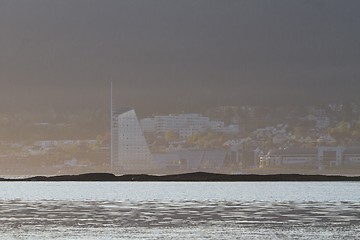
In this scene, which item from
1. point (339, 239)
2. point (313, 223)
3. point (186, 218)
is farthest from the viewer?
point (186, 218)

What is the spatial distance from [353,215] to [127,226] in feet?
76.4

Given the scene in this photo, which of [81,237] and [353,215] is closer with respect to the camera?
[81,237]

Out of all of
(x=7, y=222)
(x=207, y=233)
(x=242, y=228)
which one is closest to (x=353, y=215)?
(x=242, y=228)

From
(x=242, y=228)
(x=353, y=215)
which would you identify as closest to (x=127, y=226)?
(x=242, y=228)

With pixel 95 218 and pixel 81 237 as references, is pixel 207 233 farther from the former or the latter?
pixel 95 218

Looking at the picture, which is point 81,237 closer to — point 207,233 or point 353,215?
point 207,233

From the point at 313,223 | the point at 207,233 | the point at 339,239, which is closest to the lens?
the point at 339,239

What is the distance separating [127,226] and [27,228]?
705cm

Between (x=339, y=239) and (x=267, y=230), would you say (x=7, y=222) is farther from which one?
(x=339, y=239)

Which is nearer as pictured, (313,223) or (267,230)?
(267,230)

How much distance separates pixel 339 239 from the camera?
5119cm

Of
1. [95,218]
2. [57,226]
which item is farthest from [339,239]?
[95,218]

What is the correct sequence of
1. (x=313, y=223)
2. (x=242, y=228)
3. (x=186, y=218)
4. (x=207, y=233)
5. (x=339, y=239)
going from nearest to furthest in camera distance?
(x=339, y=239), (x=207, y=233), (x=242, y=228), (x=313, y=223), (x=186, y=218)

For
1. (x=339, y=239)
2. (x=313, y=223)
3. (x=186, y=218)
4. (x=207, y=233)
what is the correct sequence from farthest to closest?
(x=186, y=218) → (x=313, y=223) → (x=207, y=233) → (x=339, y=239)
